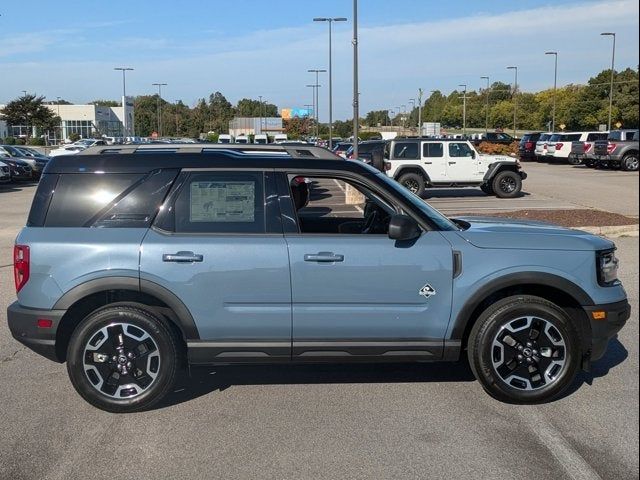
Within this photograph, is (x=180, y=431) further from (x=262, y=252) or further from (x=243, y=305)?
(x=262, y=252)

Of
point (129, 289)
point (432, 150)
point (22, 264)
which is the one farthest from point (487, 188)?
point (22, 264)

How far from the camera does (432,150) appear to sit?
67.6ft

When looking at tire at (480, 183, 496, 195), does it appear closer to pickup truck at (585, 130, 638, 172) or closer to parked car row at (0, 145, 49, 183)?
pickup truck at (585, 130, 638, 172)

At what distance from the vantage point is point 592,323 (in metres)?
4.51

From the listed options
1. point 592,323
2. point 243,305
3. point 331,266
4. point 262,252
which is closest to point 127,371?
point 243,305

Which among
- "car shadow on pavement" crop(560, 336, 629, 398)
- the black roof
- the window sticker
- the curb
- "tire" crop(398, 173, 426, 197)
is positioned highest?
the black roof

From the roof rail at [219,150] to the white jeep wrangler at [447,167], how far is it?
1532 cm

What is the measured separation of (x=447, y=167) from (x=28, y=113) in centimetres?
7311

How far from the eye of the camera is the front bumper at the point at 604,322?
4.50 meters

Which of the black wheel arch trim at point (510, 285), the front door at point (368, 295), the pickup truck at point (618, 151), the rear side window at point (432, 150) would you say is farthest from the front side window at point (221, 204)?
the pickup truck at point (618, 151)

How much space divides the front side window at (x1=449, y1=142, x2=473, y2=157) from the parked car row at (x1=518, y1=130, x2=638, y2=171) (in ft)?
26.3

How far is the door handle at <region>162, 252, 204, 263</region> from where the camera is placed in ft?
14.2

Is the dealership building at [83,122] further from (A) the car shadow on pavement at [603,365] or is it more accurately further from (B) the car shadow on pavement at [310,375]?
(A) the car shadow on pavement at [603,365]

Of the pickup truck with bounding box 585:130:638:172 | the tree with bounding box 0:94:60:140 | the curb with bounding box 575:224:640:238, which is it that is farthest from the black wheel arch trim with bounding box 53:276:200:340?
the tree with bounding box 0:94:60:140
